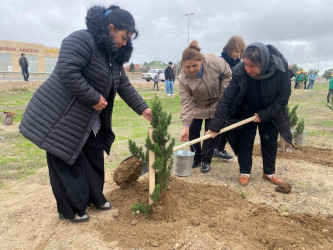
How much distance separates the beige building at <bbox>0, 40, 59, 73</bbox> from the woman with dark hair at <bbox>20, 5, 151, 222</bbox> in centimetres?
4636

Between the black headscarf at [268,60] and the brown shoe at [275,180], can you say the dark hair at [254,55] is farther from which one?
the brown shoe at [275,180]

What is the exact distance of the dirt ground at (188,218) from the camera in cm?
260

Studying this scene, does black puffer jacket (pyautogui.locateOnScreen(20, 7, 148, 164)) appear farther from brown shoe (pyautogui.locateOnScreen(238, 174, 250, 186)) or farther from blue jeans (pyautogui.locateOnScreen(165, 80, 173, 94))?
blue jeans (pyautogui.locateOnScreen(165, 80, 173, 94))

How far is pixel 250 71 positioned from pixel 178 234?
201 cm

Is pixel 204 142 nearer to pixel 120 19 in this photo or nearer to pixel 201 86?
pixel 201 86

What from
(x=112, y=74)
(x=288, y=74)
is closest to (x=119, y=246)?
(x=112, y=74)

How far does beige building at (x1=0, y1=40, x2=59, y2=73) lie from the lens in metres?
43.7

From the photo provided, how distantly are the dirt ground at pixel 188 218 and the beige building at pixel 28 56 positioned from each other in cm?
4578

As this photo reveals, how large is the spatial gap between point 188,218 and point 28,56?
1963 inches

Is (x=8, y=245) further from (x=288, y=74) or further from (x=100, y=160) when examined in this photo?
(x=288, y=74)

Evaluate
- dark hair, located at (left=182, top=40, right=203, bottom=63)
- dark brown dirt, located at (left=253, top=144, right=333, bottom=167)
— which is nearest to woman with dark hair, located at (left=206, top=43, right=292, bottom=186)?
dark hair, located at (left=182, top=40, right=203, bottom=63)

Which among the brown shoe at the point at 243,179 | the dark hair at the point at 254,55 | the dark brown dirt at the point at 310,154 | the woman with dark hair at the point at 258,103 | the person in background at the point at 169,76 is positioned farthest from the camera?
the person in background at the point at 169,76

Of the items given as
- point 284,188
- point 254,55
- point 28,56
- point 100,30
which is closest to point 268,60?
point 254,55

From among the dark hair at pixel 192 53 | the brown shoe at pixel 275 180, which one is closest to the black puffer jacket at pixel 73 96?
the dark hair at pixel 192 53
